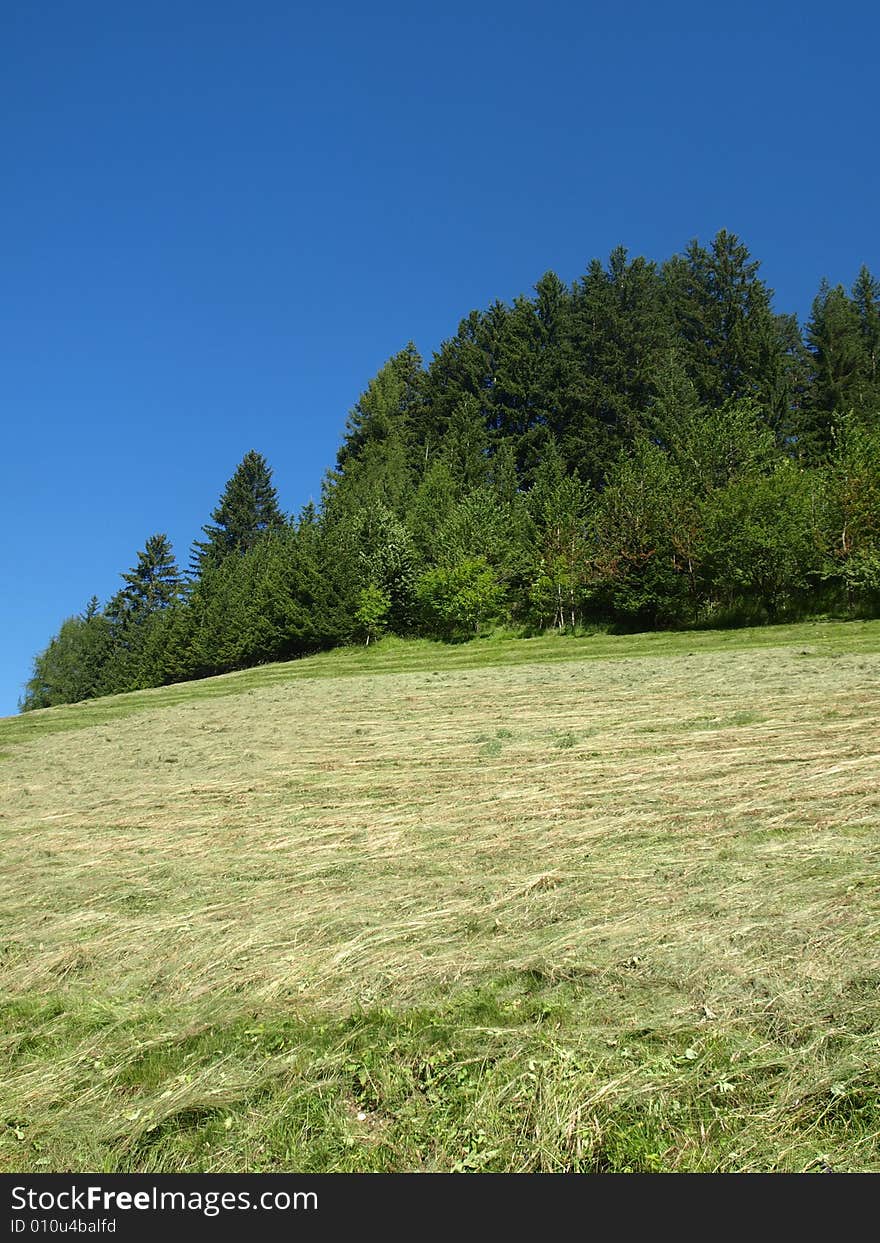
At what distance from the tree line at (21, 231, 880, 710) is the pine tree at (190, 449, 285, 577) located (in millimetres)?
242

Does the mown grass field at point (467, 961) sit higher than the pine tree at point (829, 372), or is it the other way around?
the pine tree at point (829, 372)

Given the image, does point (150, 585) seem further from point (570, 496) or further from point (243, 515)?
point (570, 496)

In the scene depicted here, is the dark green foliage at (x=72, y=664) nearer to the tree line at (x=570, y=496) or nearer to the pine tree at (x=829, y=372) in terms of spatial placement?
the tree line at (x=570, y=496)

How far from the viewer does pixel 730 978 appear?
401 centimetres

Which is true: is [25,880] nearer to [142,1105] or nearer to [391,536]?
[142,1105]

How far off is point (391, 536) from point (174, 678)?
19428 millimetres

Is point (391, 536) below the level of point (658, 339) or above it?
below

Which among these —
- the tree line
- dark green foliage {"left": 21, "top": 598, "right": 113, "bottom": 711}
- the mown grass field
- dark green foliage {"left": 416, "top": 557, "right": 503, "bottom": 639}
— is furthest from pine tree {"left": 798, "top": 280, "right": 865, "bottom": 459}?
dark green foliage {"left": 21, "top": 598, "right": 113, "bottom": 711}

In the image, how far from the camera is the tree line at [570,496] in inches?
1213

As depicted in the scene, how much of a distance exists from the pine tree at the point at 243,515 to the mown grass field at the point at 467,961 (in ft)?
239

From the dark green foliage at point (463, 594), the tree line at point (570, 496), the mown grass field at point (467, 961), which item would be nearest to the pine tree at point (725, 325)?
the tree line at point (570, 496)

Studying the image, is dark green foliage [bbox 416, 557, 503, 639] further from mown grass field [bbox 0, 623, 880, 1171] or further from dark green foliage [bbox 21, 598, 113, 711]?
dark green foliage [bbox 21, 598, 113, 711]

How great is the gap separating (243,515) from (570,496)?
1922 inches

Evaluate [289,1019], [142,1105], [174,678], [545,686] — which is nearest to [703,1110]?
[289,1019]
